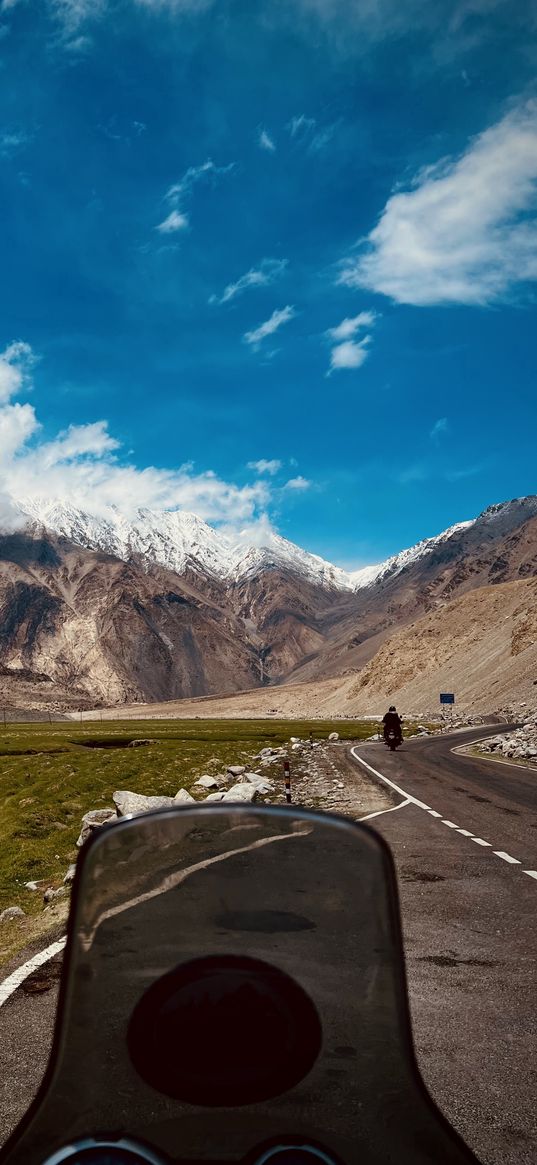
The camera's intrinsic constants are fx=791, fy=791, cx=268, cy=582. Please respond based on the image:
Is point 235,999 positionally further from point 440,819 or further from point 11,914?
point 440,819

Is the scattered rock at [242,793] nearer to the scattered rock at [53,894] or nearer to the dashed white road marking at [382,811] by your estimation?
the dashed white road marking at [382,811]

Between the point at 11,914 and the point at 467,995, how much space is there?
22.6 feet

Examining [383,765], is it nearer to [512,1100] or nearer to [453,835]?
[453,835]

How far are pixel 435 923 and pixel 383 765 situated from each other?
82.4ft

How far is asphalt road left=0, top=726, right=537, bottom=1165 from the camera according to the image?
4312 millimetres

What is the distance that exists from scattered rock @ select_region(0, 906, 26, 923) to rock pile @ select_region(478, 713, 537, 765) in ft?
95.8

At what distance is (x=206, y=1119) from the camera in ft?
7.84

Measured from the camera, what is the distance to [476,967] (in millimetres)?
7043

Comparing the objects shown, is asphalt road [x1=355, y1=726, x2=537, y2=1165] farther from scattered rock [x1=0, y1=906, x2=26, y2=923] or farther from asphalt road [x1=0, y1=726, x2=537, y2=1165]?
scattered rock [x1=0, y1=906, x2=26, y2=923]

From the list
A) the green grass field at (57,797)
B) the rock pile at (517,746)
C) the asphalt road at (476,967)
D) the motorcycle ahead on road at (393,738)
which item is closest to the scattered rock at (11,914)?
the green grass field at (57,797)

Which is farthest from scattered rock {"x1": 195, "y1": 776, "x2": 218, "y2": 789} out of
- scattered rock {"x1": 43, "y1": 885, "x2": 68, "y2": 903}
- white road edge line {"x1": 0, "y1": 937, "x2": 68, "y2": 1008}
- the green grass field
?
white road edge line {"x1": 0, "y1": 937, "x2": 68, "y2": 1008}

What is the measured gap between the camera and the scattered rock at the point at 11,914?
1059 centimetres

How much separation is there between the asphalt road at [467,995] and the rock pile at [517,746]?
23.8m

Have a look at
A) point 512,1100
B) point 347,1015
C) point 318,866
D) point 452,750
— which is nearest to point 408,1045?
point 347,1015
